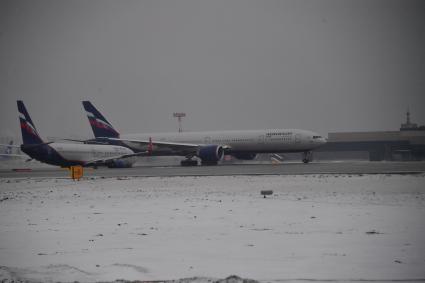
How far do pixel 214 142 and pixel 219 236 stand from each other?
50470 mm

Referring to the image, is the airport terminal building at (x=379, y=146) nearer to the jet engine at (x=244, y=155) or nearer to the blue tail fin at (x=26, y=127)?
the jet engine at (x=244, y=155)

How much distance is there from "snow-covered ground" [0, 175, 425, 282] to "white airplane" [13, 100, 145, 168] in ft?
103

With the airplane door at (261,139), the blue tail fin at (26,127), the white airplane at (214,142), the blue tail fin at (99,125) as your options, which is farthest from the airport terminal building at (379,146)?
the blue tail fin at (26,127)

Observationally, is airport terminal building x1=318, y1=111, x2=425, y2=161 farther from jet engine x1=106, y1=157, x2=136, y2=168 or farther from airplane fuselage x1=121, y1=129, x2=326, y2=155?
jet engine x1=106, y1=157, x2=136, y2=168

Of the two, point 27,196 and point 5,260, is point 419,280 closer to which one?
point 5,260

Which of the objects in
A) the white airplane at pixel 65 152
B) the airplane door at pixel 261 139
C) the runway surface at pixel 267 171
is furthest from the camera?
the airplane door at pixel 261 139

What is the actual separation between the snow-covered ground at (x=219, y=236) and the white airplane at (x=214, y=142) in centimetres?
3534

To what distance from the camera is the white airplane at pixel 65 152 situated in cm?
5288

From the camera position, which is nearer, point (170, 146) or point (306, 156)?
point (306, 156)

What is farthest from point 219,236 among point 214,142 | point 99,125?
point 99,125

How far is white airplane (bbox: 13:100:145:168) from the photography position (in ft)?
173

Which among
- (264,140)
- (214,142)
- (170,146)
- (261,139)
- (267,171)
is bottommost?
(267,171)

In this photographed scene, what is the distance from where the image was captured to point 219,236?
12.3m

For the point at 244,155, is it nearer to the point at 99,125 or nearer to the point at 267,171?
the point at 99,125
